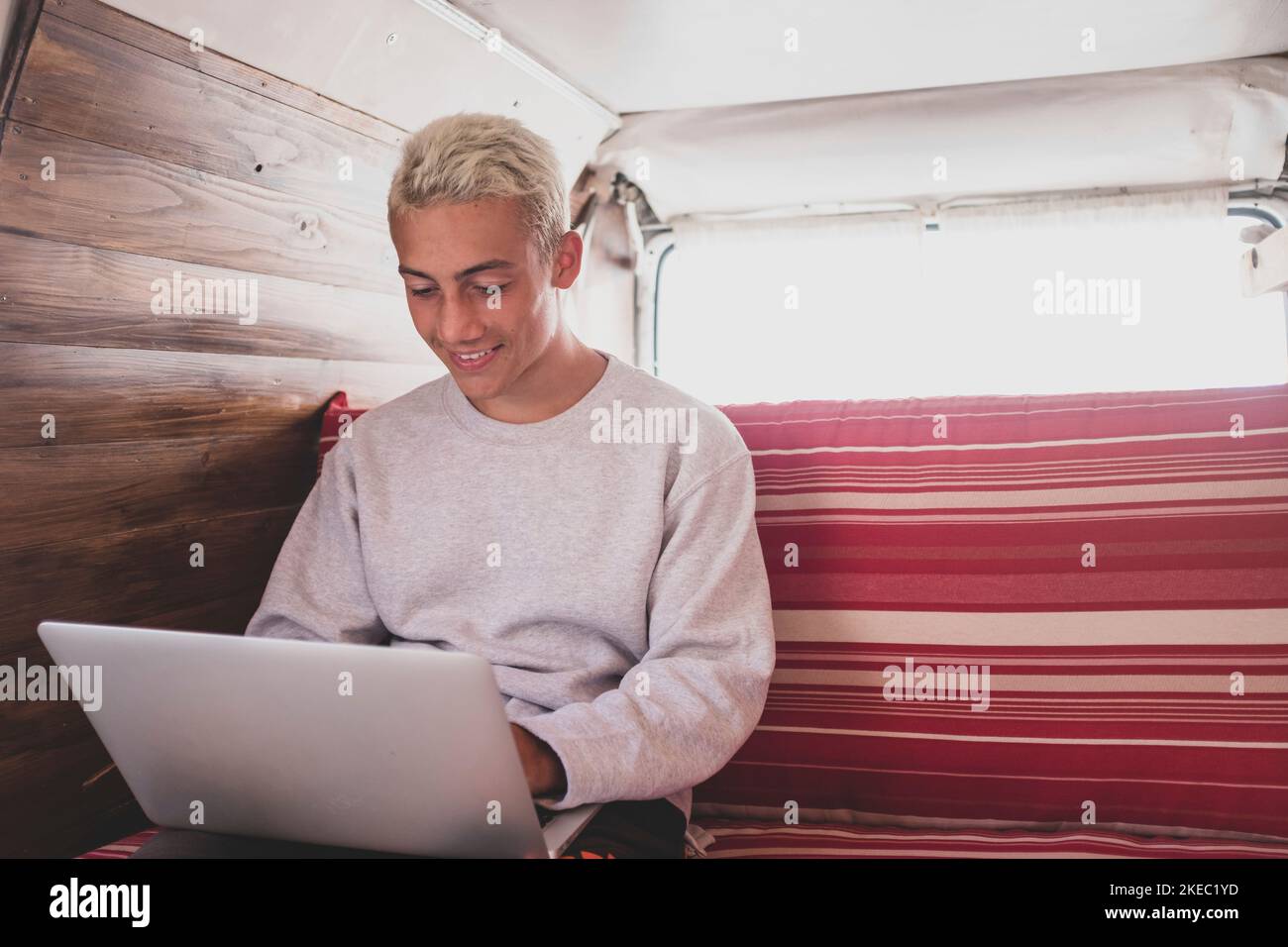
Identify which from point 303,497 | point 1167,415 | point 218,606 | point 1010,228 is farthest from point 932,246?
point 218,606

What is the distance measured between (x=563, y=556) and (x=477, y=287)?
39 cm

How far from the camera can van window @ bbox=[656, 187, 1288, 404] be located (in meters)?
2.84

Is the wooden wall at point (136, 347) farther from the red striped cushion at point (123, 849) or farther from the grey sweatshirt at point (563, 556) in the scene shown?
the grey sweatshirt at point (563, 556)

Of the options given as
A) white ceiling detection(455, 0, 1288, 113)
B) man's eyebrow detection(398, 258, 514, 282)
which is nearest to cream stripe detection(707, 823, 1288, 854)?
man's eyebrow detection(398, 258, 514, 282)

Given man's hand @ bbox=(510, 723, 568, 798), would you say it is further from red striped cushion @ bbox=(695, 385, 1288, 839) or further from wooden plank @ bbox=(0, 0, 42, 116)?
wooden plank @ bbox=(0, 0, 42, 116)

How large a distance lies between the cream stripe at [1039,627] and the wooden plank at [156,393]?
0.99 meters

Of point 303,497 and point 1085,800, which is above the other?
point 303,497

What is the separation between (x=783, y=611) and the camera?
1636 millimetres

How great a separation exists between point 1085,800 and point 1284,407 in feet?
2.14

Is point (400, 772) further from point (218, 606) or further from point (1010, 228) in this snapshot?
point (1010, 228)

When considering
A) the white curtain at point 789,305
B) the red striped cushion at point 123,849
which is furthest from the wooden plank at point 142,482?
the white curtain at point 789,305

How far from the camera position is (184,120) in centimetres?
159

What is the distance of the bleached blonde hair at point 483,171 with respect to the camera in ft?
4.55
